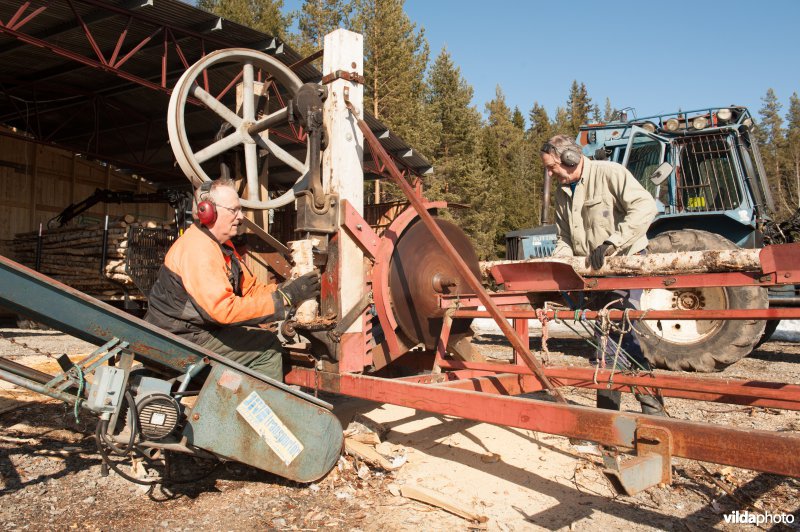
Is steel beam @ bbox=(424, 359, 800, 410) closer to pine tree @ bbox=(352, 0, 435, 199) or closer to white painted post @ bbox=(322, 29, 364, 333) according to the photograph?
white painted post @ bbox=(322, 29, 364, 333)

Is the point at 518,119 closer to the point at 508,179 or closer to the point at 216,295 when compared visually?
the point at 508,179

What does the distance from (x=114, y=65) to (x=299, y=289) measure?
23.7ft

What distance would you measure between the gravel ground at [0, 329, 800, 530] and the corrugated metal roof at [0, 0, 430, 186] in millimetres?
6521

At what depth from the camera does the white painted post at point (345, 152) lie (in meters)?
3.93

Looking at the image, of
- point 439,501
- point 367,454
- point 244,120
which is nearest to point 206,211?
point 367,454

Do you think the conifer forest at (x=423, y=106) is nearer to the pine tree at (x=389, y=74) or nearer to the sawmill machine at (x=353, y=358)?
the pine tree at (x=389, y=74)

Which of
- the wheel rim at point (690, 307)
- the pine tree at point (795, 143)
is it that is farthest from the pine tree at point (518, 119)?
the wheel rim at point (690, 307)

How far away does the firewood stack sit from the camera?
1066 cm

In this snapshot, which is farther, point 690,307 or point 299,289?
point 690,307

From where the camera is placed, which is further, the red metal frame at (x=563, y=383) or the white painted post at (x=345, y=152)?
the white painted post at (x=345, y=152)

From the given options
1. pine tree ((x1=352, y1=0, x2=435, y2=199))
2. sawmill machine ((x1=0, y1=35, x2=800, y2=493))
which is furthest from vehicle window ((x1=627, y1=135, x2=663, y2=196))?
pine tree ((x1=352, y1=0, x2=435, y2=199))

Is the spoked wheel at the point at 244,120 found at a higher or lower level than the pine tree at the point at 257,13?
lower

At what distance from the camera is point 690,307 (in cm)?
703

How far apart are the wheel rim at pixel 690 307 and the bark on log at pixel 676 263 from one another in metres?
3.59
